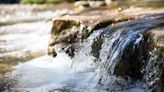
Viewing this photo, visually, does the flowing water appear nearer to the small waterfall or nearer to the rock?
the small waterfall

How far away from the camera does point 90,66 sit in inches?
386

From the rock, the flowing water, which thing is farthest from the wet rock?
the flowing water

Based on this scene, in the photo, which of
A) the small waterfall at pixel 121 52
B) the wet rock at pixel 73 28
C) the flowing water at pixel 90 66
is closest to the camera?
the small waterfall at pixel 121 52

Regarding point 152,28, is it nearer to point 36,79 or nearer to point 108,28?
point 108,28

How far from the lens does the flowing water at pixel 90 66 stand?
27.1 ft

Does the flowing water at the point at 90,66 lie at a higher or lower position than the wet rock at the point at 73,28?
lower

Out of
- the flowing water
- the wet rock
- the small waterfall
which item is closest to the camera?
the small waterfall

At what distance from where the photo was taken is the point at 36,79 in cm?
932

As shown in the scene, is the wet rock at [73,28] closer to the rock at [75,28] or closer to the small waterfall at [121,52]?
the rock at [75,28]

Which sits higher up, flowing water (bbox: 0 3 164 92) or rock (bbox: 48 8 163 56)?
rock (bbox: 48 8 163 56)

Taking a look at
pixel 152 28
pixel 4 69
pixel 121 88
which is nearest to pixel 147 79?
pixel 121 88

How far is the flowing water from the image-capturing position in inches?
325

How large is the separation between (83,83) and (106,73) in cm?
52

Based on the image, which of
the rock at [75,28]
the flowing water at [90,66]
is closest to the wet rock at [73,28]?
the rock at [75,28]
